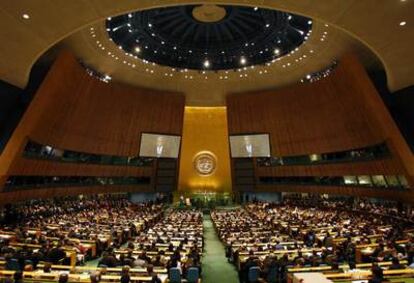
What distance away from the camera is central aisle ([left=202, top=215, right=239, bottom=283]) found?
12.2 meters

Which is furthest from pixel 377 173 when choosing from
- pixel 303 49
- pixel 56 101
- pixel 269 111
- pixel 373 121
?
pixel 56 101

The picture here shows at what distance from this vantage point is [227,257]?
1521 centimetres

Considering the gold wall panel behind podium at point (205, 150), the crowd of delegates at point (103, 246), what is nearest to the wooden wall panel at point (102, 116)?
the crowd of delegates at point (103, 246)

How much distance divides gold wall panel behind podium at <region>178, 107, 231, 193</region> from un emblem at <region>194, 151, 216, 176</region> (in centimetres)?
14

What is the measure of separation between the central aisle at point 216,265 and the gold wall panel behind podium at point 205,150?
83.7 ft

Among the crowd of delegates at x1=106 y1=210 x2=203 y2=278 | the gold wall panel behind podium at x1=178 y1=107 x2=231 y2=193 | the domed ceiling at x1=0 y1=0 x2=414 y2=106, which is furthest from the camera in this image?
the gold wall panel behind podium at x1=178 y1=107 x2=231 y2=193

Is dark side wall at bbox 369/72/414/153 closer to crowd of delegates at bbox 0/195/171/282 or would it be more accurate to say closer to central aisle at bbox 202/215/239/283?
central aisle at bbox 202/215/239/283

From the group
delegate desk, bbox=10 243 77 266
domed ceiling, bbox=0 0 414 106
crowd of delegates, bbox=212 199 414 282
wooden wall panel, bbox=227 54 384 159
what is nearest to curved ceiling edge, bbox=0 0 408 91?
domed ceiling, bbox=0 0 414 106

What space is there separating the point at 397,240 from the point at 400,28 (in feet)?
34.5

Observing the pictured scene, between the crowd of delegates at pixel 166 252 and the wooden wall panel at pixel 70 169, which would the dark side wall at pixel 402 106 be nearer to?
the crowd of delegates at pixel 166 252

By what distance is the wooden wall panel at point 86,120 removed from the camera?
22656 millimetres

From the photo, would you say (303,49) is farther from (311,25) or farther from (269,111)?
(269,111)

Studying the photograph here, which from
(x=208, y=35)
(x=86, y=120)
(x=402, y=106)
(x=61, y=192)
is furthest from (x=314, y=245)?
(x=208, y=35)

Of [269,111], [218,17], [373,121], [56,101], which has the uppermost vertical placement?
[218,17]
